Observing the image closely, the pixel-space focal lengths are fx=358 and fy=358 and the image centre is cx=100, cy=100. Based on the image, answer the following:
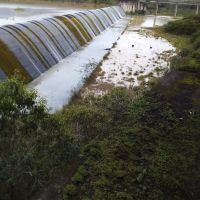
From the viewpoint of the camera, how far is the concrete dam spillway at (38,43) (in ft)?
57.5

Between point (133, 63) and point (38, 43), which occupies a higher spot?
point (38, 43)

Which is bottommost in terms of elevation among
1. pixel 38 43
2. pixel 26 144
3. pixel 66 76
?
pixel 66 76

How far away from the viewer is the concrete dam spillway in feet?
57.5

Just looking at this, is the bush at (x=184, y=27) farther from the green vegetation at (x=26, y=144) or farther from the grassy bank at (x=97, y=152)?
the green vegetation at (x=26, y=144)

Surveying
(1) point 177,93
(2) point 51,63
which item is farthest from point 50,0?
(1) point 177,93

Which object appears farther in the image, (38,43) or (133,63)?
(133,63)

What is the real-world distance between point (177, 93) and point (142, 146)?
4.94 metres

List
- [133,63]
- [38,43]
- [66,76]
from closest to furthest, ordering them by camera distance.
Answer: [66,76]
[38,43]
[133,63]

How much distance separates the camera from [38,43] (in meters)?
21.0

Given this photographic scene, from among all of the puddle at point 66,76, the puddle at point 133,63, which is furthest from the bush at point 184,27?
the puddle at point 66,76

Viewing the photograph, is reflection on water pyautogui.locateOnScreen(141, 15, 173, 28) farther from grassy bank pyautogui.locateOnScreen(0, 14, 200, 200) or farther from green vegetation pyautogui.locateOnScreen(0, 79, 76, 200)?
green vegetation pyautogui.locateOnScreen(0, 79, 76, 200)

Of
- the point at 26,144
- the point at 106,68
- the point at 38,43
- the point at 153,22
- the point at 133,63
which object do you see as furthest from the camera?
the point at 153,22

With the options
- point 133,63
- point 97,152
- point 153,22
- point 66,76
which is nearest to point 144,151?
point 97,152

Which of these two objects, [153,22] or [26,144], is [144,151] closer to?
[26,144]
